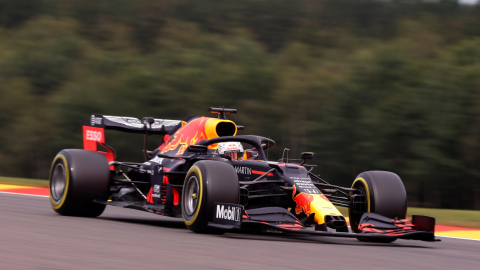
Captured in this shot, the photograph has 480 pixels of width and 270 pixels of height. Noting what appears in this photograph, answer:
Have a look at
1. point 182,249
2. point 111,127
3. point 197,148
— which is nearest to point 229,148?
point 197,148

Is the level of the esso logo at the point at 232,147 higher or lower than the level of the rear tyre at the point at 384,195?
higher

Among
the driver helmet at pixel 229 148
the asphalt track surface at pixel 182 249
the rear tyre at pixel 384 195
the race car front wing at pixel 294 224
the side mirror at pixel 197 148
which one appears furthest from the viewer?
the driver helmet at pixel 229 148

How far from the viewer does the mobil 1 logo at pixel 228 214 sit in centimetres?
769

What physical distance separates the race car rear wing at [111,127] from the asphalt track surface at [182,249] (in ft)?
6.39

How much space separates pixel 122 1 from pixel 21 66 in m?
42.1

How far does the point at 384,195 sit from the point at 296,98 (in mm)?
32641

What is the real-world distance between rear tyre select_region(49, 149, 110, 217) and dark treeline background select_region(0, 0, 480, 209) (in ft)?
88.8

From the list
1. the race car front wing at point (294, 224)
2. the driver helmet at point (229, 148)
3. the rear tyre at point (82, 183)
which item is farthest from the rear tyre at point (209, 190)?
the rear tyre at point (82, 183)

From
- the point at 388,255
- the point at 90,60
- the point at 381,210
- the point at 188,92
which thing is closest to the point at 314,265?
the point at 388,255

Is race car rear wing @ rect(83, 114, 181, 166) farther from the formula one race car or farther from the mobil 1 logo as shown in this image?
the mobil 1 logo

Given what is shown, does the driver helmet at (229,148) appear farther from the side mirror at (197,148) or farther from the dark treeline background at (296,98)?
Answer: the dark treeline background at (296,98)

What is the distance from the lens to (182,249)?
6.73 m

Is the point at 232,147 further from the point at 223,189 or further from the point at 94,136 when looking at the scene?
the point at 94,136

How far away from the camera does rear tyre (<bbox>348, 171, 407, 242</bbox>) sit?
8.77 m
